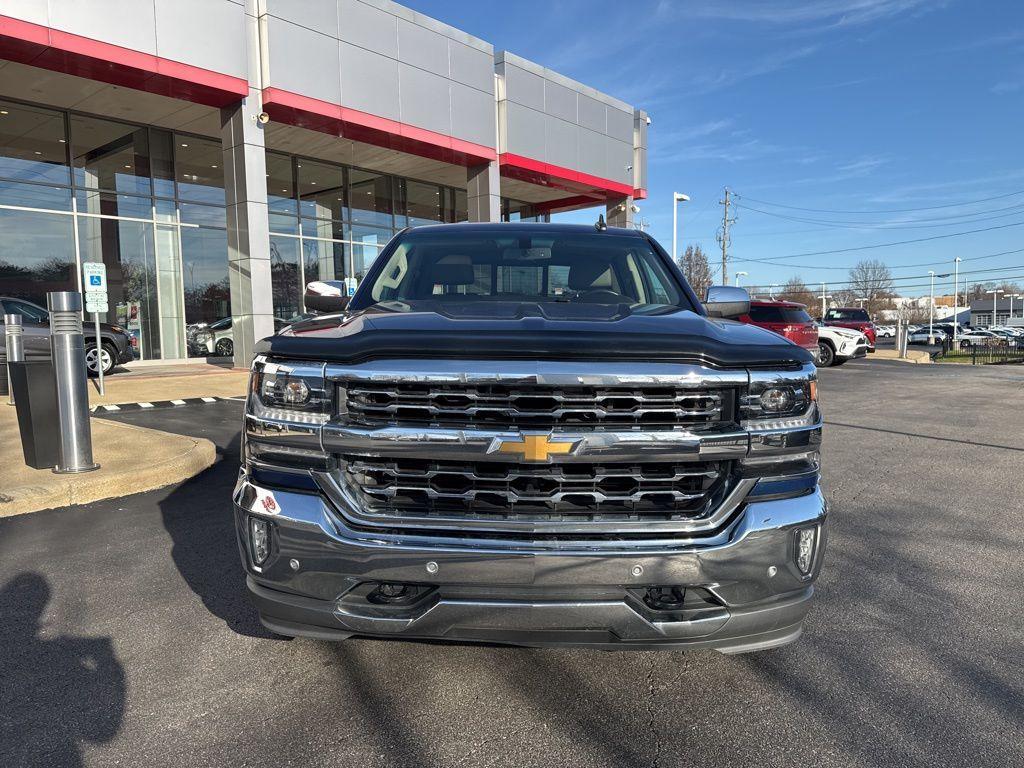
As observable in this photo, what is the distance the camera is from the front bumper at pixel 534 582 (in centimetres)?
211

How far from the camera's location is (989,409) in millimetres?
11180

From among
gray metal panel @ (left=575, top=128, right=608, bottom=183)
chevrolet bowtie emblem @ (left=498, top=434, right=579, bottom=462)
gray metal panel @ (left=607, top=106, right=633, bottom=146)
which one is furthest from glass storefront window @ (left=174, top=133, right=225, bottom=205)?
chevrolet bowtie emblem @ (left=498, top=434, right=579, bottom=462)

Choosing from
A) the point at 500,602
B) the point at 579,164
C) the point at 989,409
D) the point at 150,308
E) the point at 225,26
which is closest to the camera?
the point at 500,602

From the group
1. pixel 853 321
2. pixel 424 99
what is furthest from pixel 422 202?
pixel 853 321

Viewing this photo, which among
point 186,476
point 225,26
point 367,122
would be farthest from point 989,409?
point 225,26

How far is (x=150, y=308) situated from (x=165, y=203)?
2.81m

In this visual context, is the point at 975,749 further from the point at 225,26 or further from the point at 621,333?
the point at 225,26

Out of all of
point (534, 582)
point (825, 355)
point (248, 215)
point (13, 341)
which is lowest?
point (825, 355)

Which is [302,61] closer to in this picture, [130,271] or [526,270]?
[130,271]

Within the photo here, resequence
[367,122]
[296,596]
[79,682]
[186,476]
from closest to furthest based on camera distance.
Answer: [296,596] < [79,682] < [186,476] < [367,122]

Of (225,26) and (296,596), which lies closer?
(296,596)

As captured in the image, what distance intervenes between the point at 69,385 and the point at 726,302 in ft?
17.2

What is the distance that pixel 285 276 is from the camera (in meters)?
21.0

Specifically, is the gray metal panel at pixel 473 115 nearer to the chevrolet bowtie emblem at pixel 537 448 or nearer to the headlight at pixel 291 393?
the headlight at pixel 291 393
